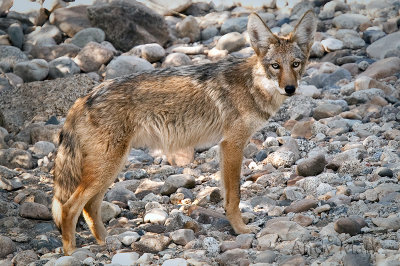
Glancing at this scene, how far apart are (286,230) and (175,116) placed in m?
1.82

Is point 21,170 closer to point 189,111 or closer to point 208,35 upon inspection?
point 189,111

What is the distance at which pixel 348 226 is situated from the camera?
5480 millimetres

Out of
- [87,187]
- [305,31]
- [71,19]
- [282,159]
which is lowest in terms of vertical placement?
[282,159]

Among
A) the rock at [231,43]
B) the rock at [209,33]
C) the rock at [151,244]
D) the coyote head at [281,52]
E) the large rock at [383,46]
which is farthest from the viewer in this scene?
the rock at [209,33]

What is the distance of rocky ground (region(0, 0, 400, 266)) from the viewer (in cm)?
570

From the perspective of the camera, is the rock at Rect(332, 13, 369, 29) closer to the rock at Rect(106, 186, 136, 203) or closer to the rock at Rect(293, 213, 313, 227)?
the rock at Rect(106, 186, 136, 203)

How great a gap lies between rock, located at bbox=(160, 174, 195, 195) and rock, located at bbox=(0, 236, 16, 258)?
221 centimetres

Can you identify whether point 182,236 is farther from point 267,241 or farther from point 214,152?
point 214,152

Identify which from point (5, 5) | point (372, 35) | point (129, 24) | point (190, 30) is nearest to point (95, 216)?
point (129, 24)

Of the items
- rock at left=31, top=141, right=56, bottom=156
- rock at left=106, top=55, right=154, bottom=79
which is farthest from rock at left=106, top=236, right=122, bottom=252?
rock at left=106, top=55, right=154, bottom=79

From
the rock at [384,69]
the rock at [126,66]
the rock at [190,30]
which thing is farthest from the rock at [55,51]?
the rock at [384,69]

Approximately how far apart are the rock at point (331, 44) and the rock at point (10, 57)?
22.5 feet

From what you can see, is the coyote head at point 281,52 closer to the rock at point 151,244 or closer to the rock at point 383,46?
the rock at point 151,244

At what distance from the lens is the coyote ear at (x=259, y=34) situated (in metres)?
6.52
